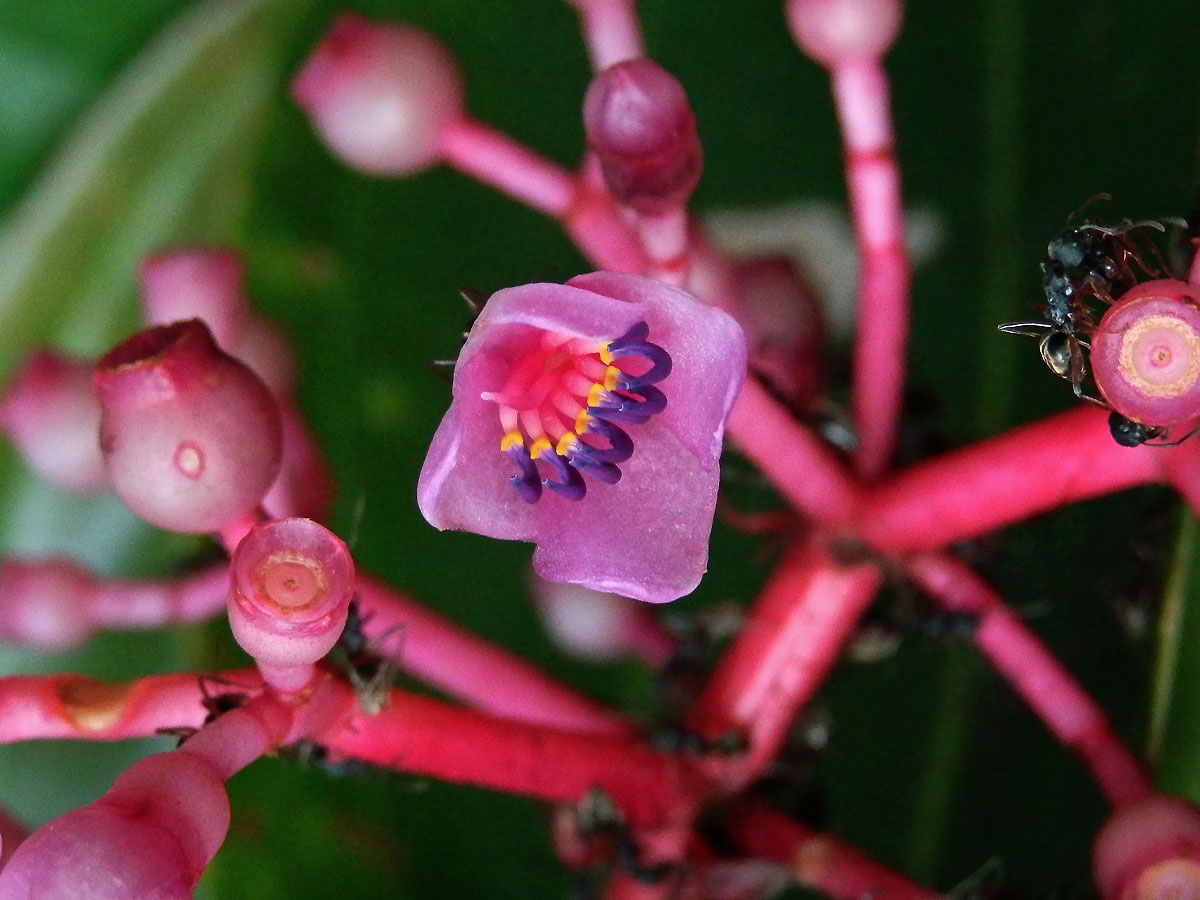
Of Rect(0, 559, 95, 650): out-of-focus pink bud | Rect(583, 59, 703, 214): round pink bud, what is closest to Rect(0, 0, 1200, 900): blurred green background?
Rect(0, 559, 95, 650): out-of-focus pink bud

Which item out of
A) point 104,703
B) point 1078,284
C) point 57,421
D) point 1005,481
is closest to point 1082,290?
point 1078,284

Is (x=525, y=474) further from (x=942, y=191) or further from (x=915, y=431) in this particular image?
(x=942, y=191)

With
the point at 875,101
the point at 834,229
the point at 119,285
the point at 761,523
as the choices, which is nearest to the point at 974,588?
the point at 761,523

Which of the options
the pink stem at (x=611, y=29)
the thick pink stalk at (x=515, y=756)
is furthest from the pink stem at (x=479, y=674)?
the pink stem at (x=611, y=29)

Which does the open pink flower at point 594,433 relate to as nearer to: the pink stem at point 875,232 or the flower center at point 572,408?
the flower center at point 572,408

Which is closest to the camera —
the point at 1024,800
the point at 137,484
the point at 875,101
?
the point at 137,484

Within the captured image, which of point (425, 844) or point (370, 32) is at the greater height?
point (370, 32)

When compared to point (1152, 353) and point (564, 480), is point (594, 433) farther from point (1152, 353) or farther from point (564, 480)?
point (1152, 353)
